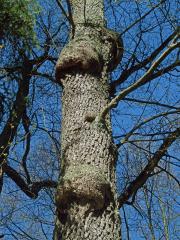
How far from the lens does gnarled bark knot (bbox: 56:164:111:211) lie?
7.45 ft

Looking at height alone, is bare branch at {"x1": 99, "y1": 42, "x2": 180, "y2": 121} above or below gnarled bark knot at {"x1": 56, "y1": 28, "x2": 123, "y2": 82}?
below

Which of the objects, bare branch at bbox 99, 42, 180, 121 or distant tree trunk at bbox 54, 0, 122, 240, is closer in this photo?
distant tree trunk at bbox 54, 0, 122, 240

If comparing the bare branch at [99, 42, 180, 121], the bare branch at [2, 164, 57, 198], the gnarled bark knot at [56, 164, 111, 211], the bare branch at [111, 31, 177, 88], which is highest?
Answer: the bare branch at [111, 31, 177, 88]

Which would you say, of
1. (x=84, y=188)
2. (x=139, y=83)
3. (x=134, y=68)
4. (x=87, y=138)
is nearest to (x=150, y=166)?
(x=134, y=68)

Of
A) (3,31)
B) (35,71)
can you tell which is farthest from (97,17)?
(35,71)

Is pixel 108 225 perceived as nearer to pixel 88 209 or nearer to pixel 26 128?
pixel 88 209

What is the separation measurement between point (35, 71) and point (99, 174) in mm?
2814

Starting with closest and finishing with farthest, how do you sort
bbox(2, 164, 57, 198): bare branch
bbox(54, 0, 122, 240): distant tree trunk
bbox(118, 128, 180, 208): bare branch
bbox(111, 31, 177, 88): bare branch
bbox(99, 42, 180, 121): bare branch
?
bbox(54, 0, 122, 240): distant tree trunk → bbox(99, 42, 180, 121): bare branch → bbox(118, 128, 180, 208): bare branch → bbox(111, 31, 177, 88): bare branch → bbox(2, 164, 57, 198): bare branch

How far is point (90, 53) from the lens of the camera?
297cm

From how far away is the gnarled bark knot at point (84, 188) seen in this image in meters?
2.27

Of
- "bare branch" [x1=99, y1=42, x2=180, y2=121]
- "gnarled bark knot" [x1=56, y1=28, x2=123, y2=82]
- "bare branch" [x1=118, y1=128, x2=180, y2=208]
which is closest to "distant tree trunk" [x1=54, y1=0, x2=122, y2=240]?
"gnarled bark knot" [x1=56, y1=28, x2=123, y2=82]

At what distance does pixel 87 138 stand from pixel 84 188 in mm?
400

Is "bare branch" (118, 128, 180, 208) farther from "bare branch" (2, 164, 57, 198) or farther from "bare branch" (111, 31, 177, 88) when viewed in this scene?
"bare branch" (2, 164, 57, 198)

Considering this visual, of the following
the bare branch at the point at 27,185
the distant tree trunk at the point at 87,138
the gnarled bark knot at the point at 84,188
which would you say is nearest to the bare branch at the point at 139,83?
the distant tree trunk at the point at 87,138
